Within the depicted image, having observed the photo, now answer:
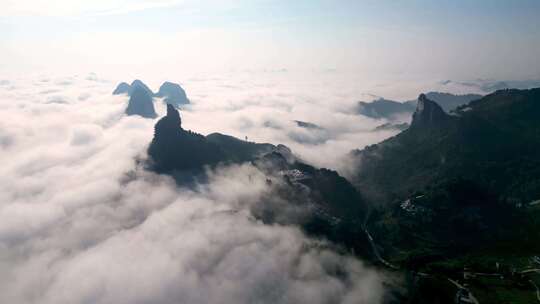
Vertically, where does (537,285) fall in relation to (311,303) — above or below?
above

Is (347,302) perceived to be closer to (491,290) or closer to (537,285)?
(491,290)

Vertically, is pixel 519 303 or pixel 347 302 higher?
pixel 519 303

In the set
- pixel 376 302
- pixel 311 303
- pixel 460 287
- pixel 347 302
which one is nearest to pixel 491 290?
pixel 460 287

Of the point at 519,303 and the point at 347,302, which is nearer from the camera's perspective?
the point at 519,303

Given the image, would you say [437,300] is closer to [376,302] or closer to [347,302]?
[376,302]

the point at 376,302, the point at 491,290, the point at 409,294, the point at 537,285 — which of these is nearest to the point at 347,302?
the point at 376,302

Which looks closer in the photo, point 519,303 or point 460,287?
point 519,303

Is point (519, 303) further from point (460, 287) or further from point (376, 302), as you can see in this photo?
point (376, 302)

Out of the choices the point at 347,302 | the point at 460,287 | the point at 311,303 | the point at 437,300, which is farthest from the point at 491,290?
the point at 311,303
